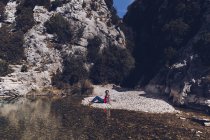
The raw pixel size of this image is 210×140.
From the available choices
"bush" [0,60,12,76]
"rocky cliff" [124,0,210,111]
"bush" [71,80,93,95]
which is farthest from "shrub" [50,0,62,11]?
"rocky cliff" [124,0,210,111]

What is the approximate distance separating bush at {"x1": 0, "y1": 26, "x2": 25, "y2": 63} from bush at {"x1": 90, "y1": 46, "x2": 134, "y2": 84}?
1786cm

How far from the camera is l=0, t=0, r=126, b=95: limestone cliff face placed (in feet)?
256

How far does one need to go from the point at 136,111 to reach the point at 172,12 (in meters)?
33.2

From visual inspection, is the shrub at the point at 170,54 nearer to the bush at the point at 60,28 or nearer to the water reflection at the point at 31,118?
the bush at the point at 60,28

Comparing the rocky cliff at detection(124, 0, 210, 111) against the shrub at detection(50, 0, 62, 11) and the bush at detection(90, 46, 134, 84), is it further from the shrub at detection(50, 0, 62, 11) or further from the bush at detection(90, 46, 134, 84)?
the shrub at detection(50, 0, 62, 11)

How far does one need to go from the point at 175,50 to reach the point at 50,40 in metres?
29.8

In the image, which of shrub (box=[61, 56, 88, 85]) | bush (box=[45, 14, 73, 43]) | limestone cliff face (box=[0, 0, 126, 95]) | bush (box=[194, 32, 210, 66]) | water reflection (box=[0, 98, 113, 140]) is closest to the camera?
water reflection (box=[0, 98, 113, 140])

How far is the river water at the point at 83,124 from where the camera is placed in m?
42.9

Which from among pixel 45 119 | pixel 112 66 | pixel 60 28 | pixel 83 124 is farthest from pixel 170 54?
pixel 45 119

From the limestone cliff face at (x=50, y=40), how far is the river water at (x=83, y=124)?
1400 cm

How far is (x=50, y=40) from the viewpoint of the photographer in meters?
87.7

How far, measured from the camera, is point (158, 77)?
7731 centimetres

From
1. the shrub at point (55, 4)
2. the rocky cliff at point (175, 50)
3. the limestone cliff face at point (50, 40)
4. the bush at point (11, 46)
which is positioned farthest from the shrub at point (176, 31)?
the bush at point (11, 46)

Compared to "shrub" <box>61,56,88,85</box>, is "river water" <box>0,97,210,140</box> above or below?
below
